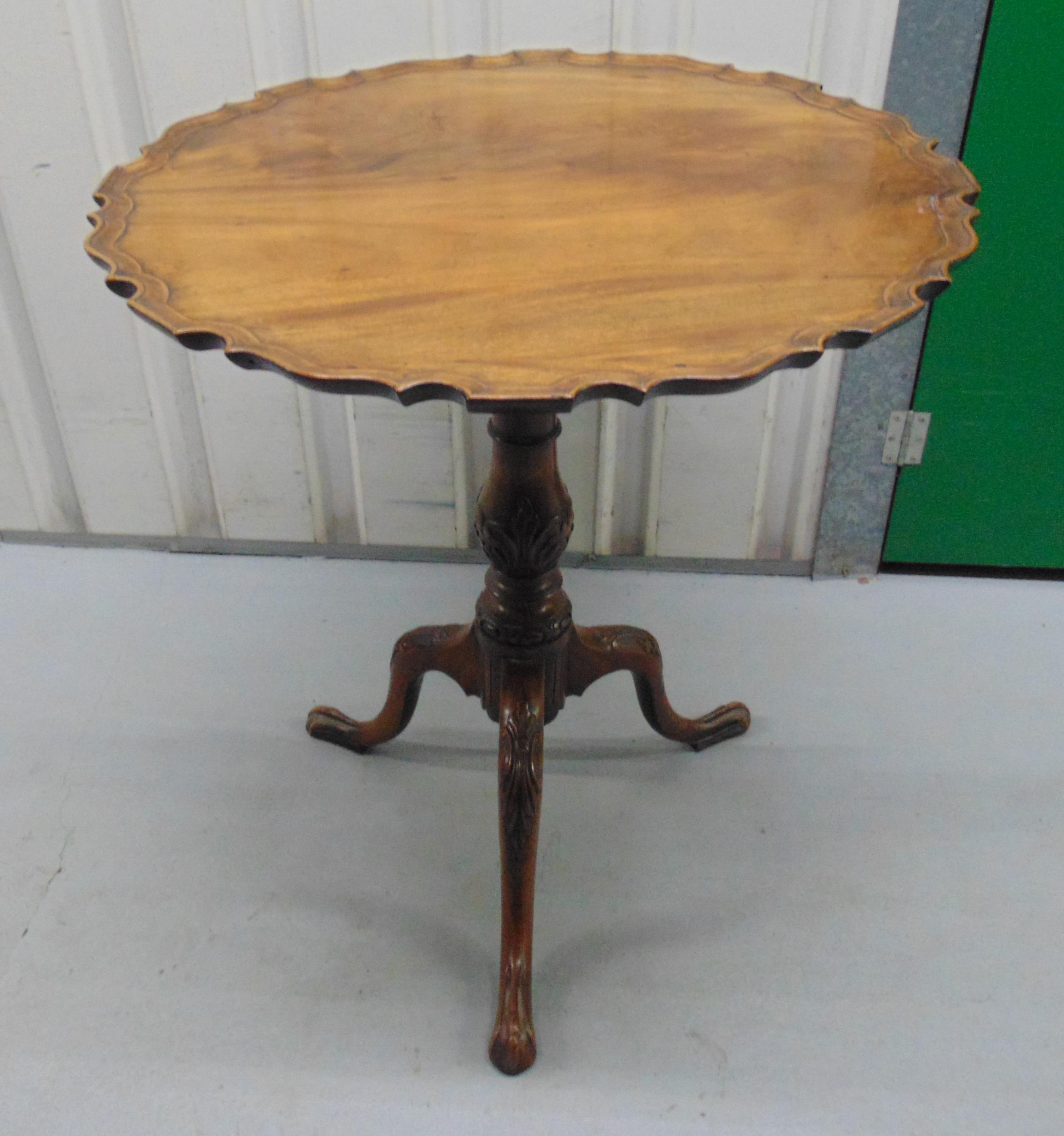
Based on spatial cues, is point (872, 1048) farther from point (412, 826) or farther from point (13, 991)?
point (13, 991)

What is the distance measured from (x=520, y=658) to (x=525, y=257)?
59cm

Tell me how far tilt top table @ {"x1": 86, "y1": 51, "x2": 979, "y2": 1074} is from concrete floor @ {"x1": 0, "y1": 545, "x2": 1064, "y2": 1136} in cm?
13

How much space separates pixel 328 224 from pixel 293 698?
3.37ft

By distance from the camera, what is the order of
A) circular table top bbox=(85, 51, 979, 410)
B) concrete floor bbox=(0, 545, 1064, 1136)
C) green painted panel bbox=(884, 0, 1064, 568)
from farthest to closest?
green painted panel bbox=(884, 0, 1064, 568) < concrete floor bbox=(0, 545, 1064, 1136) < circular table top bbox=(85, 51, 979, 410)

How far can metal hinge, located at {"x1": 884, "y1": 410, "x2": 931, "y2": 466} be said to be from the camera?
6.66 feet

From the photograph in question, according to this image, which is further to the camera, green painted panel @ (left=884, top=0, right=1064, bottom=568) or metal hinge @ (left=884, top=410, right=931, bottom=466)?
metal hinge @ (left=884, top=410, right=931, bottom=466)

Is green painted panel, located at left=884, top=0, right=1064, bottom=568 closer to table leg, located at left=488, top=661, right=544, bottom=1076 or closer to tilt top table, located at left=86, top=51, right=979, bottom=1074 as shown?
tilt top table, located at left=86, top=51, right=979, bottom=1074

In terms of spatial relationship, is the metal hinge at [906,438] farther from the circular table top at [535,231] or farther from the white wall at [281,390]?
the circular table top at [535,231]

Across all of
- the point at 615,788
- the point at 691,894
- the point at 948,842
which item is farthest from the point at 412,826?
the point at 948,842

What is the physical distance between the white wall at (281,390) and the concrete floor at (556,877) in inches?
8.0

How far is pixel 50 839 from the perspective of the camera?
5.20ft

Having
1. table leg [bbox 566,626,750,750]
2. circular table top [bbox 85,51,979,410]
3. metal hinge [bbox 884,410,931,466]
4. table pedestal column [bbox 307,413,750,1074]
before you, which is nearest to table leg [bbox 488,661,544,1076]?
table pedestal column [bbox 307,413,750,1074]

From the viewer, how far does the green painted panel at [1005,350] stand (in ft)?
5.68

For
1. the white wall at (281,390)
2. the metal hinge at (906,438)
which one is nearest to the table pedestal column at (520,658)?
the white wall at (281,390)
